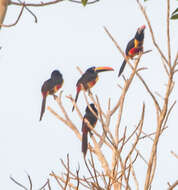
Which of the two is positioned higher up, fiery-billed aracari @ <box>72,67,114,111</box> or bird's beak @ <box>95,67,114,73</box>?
bird's beak @ <box>95,67,114,73</box>

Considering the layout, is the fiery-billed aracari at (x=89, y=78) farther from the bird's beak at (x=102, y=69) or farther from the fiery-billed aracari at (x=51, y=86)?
the fiery-billed aracari at (x=51, y=86)

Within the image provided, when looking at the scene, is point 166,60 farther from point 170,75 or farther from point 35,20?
point 35,20

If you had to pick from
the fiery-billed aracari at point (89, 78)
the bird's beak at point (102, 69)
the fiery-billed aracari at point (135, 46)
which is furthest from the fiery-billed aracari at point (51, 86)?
the fiery-billed aracari at point (135, 46)

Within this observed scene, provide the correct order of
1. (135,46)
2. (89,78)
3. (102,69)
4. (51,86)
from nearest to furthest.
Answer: (135,46)
(89,78)
(51,86)
(102,69)

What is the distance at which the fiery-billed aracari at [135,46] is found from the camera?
6.73 metres

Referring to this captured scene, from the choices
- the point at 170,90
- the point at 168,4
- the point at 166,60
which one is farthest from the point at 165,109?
the point at 168,4

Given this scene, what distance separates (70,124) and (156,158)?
91 centimetres

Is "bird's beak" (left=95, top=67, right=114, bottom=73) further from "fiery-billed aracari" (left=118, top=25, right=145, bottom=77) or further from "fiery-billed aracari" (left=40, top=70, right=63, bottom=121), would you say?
"fiery-billed aracari" (left=40, top=70, right=63, bottom=121)

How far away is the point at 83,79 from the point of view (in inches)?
284

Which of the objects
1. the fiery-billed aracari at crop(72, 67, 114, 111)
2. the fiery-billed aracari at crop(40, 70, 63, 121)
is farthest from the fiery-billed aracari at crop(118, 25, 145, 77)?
the fiery-billed aracari at crop(40, 70, 63, 121)

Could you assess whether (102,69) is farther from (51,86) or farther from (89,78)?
(51,86)

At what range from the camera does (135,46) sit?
6.90 meters

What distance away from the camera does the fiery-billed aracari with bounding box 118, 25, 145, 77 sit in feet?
22.1

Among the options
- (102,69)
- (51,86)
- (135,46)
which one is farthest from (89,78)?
(135,46)
